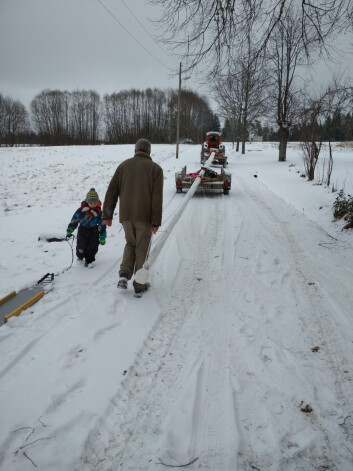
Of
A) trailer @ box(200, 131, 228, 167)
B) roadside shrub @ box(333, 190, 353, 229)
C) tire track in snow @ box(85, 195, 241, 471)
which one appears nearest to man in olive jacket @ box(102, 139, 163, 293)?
tire track in snow @ box(85, 195, 241, 471)

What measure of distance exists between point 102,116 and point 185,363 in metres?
75.6

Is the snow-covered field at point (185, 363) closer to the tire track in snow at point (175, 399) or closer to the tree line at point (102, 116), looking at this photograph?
the tire track in snow at point (175, 399)

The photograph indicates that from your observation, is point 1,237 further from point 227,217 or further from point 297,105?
point 297,105

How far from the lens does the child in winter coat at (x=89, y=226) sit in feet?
15.8

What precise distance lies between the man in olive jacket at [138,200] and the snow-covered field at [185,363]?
0.65m

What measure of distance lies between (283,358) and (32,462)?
2254 mm

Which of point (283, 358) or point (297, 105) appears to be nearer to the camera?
point (283, 358)

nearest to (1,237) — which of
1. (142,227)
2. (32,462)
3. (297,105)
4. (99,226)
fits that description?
(99,226)

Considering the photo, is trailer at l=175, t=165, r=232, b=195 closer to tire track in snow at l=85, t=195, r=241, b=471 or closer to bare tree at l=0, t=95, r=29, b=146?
tire track in snow at l=85, t=195, r=241, b=471

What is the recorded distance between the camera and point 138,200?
13.3ft

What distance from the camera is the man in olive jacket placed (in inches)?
159

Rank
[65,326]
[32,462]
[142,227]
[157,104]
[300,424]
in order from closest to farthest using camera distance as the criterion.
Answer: [32,462]
[300,424]
[65,326]
[142,227]
[157,104]

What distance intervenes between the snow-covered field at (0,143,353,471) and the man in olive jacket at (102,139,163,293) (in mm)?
652

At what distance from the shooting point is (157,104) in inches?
2825
